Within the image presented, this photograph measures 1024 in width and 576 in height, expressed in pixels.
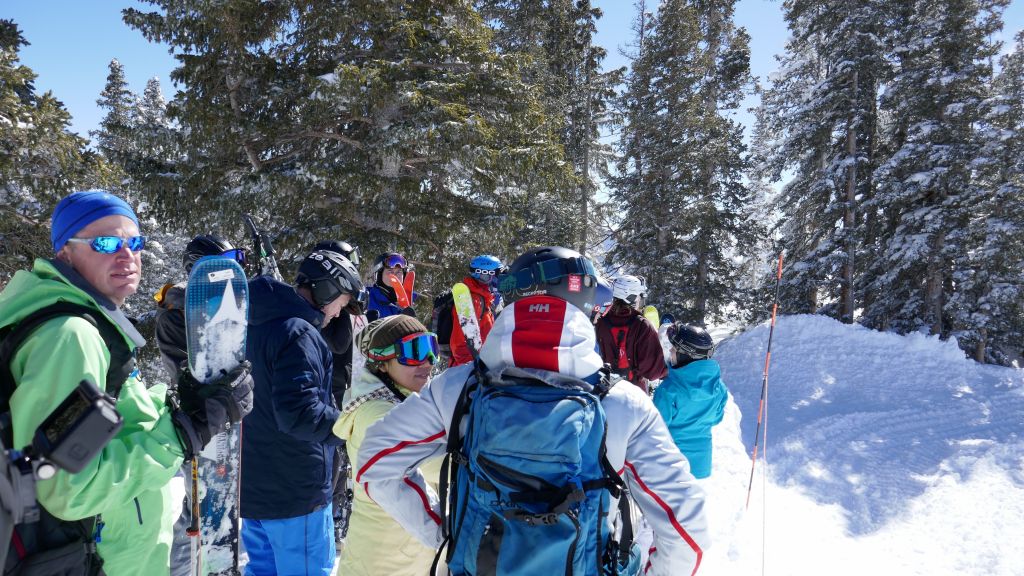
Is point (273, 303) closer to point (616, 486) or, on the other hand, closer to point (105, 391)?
point (105, 391)

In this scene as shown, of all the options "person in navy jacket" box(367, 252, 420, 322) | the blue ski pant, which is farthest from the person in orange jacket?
the blue ski pant

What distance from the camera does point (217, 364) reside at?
225 cm

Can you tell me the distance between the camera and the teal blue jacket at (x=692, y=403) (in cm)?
436

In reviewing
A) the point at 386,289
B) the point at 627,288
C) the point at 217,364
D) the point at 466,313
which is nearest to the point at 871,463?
the point at 627,288

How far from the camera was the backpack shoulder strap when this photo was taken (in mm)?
1593

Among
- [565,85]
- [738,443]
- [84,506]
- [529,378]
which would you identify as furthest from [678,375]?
[565,85]

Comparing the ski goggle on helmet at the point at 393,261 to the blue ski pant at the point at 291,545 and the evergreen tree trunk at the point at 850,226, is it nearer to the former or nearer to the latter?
the blue ski pant at the point at 291,545

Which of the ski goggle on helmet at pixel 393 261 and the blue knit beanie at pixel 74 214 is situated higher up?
the blue knit beanie at pixel 74 214

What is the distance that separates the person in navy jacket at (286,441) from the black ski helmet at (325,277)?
0.12m

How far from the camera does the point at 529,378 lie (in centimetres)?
178

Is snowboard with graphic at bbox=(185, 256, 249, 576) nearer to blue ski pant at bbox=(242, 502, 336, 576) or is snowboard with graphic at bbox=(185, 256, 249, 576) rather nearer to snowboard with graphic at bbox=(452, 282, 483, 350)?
blue ski pant at bbox=(242, 502, 336, 576)

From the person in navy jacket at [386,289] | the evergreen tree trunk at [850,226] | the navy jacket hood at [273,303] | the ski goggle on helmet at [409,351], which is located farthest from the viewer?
the evergreen tree trunk at [850,226]

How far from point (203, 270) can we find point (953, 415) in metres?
13.1

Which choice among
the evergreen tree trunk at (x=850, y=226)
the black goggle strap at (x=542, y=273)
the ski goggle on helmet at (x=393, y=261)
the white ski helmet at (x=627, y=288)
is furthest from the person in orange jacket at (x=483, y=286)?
the evergreen tree trunk at (x=850, y=226)
